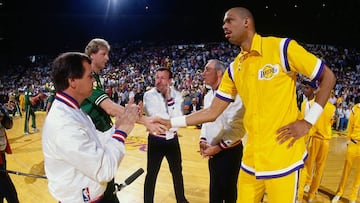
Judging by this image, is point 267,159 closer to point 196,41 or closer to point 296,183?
point 296,183

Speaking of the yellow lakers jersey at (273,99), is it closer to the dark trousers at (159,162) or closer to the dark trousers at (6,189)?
→ the dark trousers at (159,162)

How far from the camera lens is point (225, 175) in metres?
3.11

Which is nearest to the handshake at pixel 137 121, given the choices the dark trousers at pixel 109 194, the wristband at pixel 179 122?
the wristband at pixel 179 122

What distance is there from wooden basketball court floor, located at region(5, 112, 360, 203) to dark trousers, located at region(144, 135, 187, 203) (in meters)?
0.42

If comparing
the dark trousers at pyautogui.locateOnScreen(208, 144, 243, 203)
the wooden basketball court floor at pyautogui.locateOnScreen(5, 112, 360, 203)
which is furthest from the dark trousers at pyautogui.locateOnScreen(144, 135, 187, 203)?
the dark trousers at pyautogui.locateOnScreen(208, 144, 243, 203)

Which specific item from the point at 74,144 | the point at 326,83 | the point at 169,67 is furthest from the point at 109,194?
the point at 169,67

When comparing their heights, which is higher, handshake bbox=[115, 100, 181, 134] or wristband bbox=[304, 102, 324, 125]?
wristband bbox=[304, 102, 324, 125]

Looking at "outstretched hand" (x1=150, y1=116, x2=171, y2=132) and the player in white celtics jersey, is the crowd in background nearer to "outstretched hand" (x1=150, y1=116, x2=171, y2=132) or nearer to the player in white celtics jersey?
"outstretched hand" (x1=150, y1=116, x2=171, y2=132)

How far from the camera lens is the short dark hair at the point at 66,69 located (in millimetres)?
1704

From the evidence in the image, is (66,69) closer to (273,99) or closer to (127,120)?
(127,120)

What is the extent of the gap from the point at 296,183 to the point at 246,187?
39 cm

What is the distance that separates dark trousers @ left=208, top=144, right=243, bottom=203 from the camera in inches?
123

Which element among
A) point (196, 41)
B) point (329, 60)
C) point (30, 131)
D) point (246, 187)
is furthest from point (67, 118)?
point (196, 41)

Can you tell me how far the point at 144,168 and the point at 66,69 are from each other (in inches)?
175
